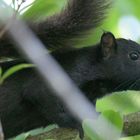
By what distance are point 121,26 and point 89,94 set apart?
0.54 m

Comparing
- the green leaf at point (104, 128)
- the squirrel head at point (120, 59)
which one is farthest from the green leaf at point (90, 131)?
the squirrel head at point (120, 59)

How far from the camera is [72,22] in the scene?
2.79 m

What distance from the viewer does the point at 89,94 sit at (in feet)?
9.41

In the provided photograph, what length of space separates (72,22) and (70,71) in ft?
1.13

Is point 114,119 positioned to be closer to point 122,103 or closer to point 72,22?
point 122,103

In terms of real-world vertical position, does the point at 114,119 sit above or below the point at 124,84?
above

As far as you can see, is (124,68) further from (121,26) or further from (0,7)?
(0,7)

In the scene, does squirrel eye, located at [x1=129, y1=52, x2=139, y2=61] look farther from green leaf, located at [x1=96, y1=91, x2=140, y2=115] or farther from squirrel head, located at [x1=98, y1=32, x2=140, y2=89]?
green leaf, located at [x1=96, y1=91, x2=140, y2=115]

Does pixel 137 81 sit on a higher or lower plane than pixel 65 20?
lower

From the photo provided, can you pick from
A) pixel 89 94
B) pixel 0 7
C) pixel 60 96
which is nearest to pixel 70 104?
pixel 60 96

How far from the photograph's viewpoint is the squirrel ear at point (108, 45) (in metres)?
2.84

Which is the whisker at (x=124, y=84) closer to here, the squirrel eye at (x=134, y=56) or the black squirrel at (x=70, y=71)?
the black squirrel at (x=70, y=71)

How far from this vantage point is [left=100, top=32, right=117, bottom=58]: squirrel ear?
284 cm

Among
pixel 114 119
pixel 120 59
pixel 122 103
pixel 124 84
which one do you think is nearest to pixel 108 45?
pixel 120 59
